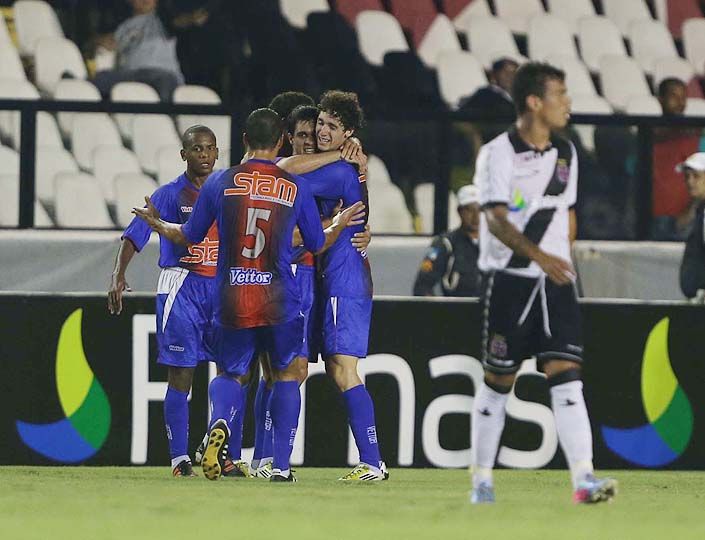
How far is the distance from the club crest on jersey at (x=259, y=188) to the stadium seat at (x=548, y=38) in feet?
28.1

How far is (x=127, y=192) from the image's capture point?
11930 mm

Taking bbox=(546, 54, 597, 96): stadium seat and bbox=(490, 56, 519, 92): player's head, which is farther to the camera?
bbox=(546, 54, 597, 96): stadium seat

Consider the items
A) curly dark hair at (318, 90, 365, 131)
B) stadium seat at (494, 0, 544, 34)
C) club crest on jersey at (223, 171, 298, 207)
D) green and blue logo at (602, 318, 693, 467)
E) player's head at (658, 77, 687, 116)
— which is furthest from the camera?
stadium seat at (494, 0, 544, 34)

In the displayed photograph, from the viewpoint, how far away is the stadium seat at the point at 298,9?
52.7 ft

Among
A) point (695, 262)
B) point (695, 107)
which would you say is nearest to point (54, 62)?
point (695, 107)

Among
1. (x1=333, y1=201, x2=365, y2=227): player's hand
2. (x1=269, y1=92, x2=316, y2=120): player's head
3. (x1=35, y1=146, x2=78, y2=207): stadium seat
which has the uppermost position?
(x1=269, y1=92, x2=316, y2=120): player's head

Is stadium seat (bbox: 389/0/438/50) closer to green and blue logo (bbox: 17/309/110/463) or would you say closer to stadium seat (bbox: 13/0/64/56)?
stadium seat (bbox: 13/0/64/56)

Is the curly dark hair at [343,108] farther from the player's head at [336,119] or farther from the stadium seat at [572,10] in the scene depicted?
the stadium seat at [572,10]

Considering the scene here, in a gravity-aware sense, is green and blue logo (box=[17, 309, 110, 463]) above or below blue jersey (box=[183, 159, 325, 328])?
below

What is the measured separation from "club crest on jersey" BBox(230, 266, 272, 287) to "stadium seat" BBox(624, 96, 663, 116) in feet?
26.2

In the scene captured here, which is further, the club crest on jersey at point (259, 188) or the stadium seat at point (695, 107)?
the stadium seat at point (695, 107)

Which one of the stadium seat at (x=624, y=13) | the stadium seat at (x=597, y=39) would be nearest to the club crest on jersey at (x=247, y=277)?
the stadium seat at (x=597, y=39)

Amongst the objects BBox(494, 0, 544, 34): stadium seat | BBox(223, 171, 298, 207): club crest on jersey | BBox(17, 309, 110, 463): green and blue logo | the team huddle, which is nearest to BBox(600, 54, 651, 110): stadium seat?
BBox(494, 0, 544, 34): stadium seat

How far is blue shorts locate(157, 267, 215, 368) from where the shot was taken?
31.9 feet
